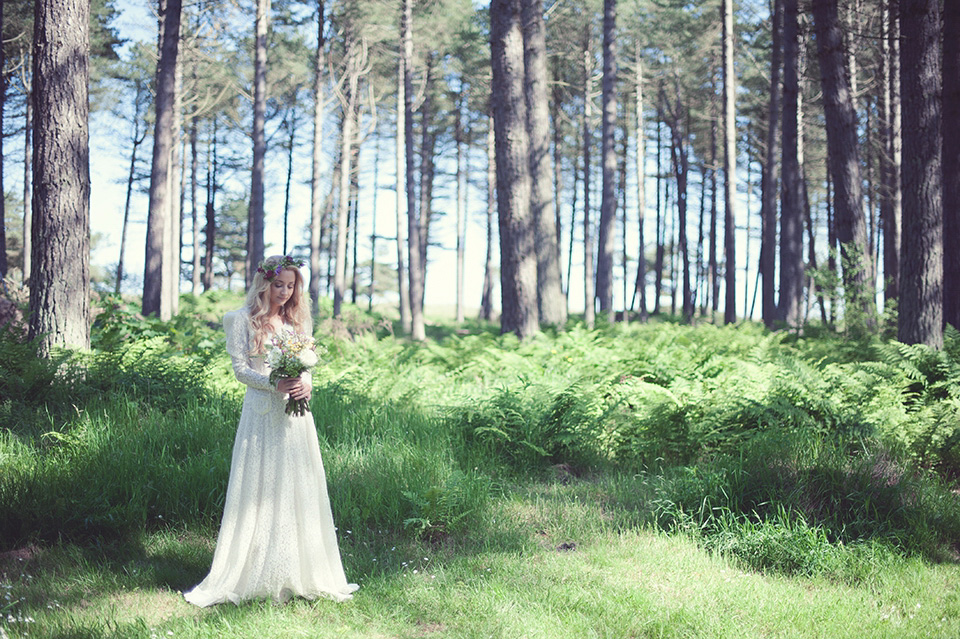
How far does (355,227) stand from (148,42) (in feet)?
53.9

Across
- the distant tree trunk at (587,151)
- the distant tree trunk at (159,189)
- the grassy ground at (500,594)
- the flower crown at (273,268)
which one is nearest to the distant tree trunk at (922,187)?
the grassy ground at (500,594)

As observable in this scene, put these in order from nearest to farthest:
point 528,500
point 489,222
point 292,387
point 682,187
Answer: point 292,387, point 528,500, point 682,187, point 489,222

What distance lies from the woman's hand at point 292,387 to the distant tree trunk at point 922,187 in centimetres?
814

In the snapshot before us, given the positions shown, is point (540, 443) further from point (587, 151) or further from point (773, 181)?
point (587, 151)

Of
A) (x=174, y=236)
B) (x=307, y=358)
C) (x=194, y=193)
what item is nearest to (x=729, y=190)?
(x=307, y=358)

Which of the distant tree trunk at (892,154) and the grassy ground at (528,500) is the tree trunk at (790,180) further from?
the grassy ground at (528,500)

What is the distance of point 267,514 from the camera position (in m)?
3.93

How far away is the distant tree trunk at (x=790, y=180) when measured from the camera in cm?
1508

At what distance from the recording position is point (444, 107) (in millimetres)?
32281

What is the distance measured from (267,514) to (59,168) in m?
5.35

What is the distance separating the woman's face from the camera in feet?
13.5

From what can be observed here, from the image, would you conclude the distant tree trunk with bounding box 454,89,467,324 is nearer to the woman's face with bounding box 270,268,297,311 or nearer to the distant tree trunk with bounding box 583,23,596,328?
the distant tree trunk with bounding box 583,23,596,328

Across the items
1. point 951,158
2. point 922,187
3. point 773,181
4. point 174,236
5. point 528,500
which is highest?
point 773,181

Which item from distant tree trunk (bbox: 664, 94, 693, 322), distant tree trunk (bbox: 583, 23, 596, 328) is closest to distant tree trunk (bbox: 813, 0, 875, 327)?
distant tree trunk (bbox: 583, 23, 596, 328)
